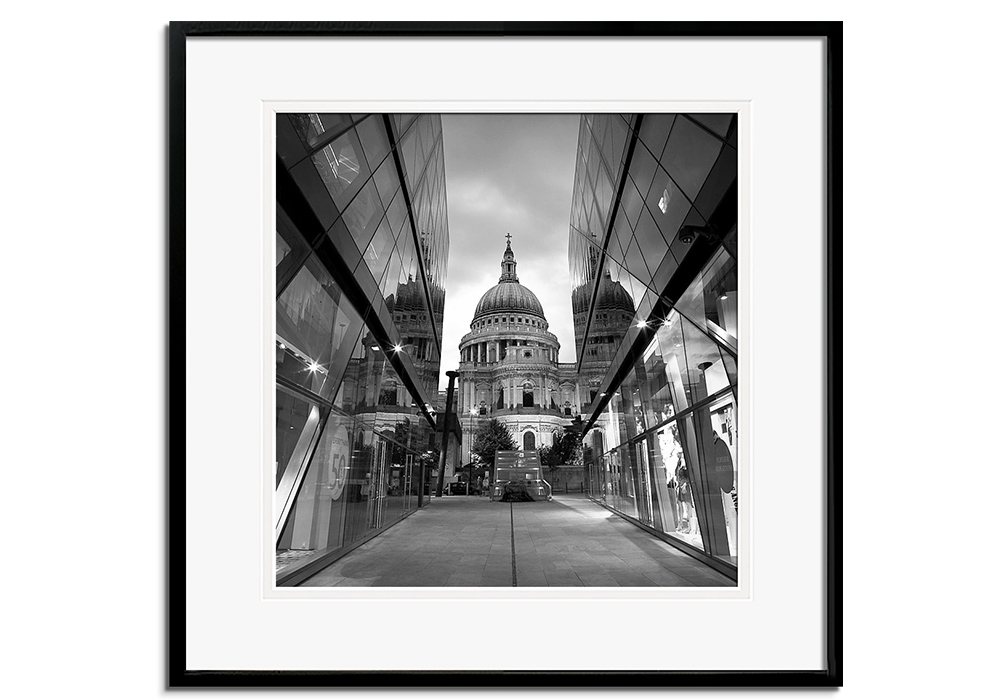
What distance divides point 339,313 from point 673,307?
408cm

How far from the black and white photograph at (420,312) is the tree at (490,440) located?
2856 centimetres

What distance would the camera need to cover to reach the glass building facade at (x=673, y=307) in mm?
4934

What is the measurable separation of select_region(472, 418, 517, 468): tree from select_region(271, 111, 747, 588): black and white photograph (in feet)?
93.7

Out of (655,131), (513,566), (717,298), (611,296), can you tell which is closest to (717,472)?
(717,298)

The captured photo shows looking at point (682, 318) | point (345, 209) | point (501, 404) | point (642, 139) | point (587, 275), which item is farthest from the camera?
point (501, 404)

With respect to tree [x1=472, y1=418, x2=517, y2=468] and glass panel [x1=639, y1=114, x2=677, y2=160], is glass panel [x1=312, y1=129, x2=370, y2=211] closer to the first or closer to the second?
glass panel [x1=639, y1=114, x2=677, y2=160]

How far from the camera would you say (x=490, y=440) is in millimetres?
51062

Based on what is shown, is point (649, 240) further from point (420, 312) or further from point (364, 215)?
point (420, 312)
